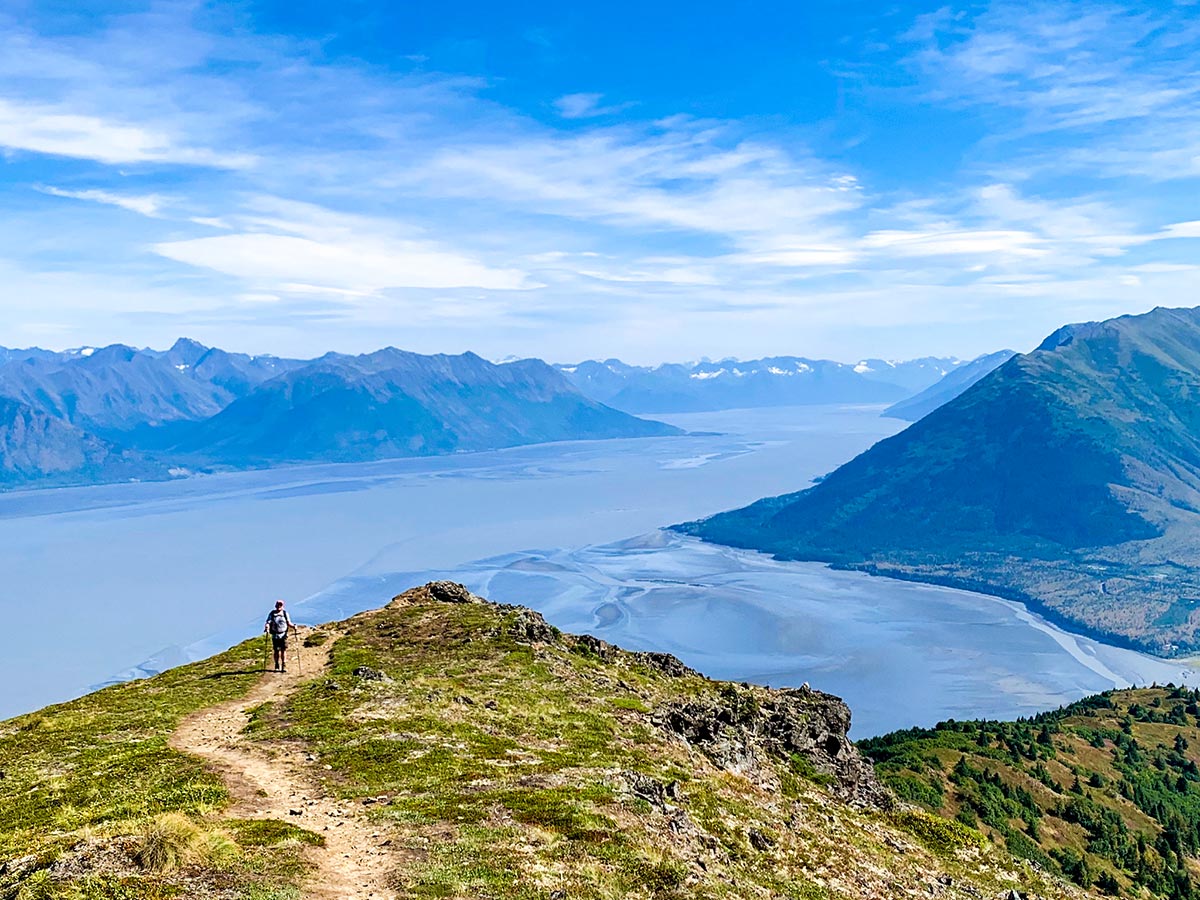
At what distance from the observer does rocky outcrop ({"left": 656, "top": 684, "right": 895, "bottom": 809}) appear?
42.3 meters

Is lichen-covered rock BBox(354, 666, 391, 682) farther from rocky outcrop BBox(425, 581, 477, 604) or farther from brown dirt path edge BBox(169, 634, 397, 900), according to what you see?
rocky outcrop BBox(425, 581, 477, 604)

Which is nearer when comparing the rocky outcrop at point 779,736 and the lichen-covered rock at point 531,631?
the rocky outcrop at point 779,736

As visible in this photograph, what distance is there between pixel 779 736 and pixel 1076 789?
83.0 metres

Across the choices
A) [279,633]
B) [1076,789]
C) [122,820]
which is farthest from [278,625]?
[1076,789]

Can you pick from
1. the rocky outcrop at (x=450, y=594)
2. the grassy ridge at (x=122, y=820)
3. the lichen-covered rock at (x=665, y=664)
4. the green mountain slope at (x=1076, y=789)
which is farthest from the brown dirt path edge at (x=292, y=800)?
the green mountain slope at (x=1076, y=789)

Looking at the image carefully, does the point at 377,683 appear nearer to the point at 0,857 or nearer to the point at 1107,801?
the point at 0,857

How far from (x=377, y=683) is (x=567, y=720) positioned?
1117 centimetres

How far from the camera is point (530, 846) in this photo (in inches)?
956

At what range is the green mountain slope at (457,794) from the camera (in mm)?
21891

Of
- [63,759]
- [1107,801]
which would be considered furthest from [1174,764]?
[63,759]

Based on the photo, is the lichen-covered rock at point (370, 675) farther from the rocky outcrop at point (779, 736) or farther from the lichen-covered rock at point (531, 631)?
the rocky outcrop at point (779, 736)

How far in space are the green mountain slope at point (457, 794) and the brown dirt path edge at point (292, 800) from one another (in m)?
0.12

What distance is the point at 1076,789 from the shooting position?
107m

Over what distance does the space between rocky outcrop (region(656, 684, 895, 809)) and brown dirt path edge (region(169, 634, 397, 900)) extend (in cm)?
1966
